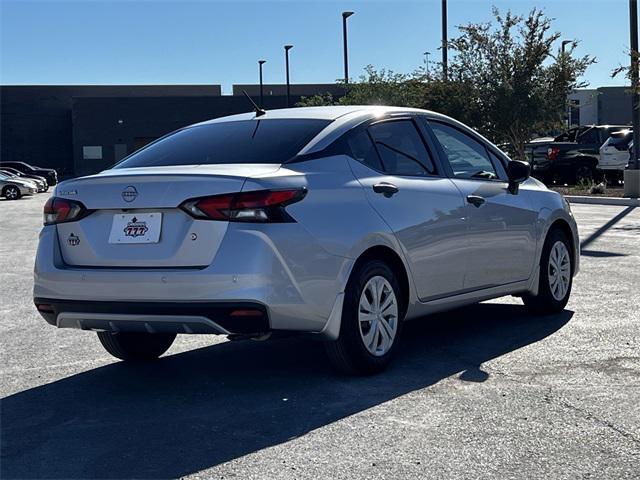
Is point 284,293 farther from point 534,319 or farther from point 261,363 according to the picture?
point 534,319

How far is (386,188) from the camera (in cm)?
655

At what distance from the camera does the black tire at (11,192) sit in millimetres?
43062

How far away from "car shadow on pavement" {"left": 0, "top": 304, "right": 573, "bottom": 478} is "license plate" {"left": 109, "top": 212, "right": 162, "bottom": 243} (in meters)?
0.90

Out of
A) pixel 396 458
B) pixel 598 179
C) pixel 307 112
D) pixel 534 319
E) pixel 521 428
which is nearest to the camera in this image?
pixel 396 458

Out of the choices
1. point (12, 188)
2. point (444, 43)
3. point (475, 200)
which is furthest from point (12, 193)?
point (475, 200)

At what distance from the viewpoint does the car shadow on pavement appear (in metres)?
4.80

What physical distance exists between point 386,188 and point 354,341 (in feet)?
3.32

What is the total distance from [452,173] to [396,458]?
320cm

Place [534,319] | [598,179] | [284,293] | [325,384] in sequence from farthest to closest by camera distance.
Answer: [598,179] < [534,319] < [325,384] < [284,293]

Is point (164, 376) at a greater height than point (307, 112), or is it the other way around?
point (307, 112)

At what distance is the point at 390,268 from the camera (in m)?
6.57

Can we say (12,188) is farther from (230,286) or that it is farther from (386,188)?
(230,286)

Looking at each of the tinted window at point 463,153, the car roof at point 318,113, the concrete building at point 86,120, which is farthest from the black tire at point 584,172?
the concrete building at point 86,120

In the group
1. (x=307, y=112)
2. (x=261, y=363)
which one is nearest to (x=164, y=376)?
(x=261, y=363)
